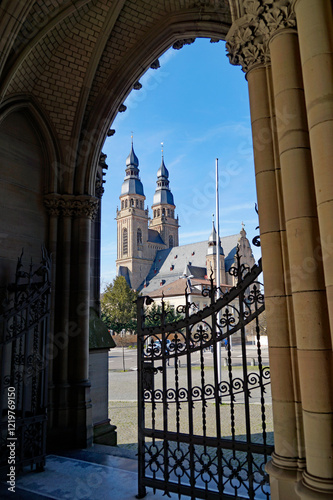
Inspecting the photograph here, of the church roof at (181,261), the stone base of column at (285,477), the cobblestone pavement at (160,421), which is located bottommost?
the cobblestone pavement at (160,421)

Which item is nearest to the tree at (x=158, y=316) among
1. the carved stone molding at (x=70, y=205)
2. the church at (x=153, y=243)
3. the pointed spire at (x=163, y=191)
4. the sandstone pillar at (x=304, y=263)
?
the sandstone pillar at (x=304, y=263)

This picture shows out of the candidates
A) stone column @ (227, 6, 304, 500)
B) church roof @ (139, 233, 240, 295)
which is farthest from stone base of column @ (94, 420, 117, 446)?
church roof @ (139, 233, 240, 295)

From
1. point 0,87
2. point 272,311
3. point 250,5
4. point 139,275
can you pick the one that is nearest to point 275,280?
point 272,311

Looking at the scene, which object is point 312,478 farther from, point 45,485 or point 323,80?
point 45,485

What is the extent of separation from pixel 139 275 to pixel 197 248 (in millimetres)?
14477

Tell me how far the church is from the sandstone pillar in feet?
226

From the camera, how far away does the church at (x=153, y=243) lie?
249ft

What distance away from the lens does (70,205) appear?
6914 mm

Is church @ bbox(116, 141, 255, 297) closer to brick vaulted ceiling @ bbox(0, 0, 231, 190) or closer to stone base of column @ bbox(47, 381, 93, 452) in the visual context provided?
brick vaulted ceiling @ bbox(0, 0, 231, 190)

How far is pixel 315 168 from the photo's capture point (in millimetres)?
2586

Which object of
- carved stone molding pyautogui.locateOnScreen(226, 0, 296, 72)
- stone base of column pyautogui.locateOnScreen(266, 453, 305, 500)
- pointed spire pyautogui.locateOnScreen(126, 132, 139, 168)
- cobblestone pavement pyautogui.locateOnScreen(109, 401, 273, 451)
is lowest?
cobblestone pavement pyautogui.locateOnScreen(109, 401, 273, 451)

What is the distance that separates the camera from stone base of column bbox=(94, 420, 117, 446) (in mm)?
6609

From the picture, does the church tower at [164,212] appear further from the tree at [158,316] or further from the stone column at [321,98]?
the stone column at [321,98]

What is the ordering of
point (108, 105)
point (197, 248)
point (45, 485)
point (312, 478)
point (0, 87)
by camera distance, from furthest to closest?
point (197, 248)
point (108, 105)
point (0, 87)
point (45, 485)
point (312, 478)
